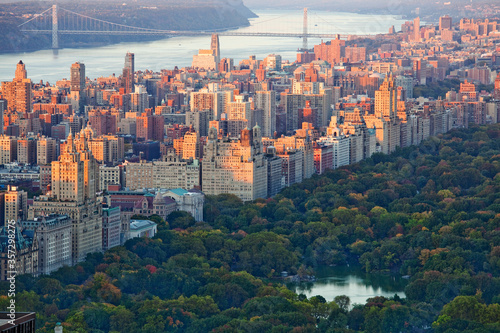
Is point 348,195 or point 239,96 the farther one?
point 239,96

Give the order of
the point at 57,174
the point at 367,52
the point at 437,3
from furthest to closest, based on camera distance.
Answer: the point at 437,3 → the point at 367,52 → the point at 57,174

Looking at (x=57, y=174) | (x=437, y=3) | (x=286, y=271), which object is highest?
(x=437, y=3)

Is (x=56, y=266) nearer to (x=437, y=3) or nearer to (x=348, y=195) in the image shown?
(x=348, y=195)

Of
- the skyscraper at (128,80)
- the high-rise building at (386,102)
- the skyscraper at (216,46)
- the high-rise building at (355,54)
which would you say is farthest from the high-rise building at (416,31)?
the high-rise building at (386,102)

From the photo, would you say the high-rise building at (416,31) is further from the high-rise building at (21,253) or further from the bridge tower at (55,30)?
the high-rise building at (21,253)

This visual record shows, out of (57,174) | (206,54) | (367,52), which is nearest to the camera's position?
(57,174)

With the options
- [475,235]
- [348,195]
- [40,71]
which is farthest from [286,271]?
[40,71]

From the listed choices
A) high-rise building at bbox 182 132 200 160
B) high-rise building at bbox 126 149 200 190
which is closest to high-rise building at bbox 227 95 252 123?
high-rise building at bbox 182 132 200 160
